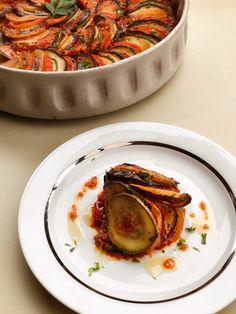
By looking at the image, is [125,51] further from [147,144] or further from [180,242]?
[180,242]

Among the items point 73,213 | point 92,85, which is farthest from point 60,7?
point 73,213

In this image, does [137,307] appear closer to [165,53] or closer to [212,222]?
[212,222]

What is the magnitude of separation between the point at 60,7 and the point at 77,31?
0.14 metres

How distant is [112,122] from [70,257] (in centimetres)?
56

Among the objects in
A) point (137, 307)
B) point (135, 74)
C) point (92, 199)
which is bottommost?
point (137, 307)

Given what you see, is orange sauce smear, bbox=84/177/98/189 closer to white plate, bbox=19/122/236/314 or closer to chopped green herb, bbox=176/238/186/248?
white plate, bbox=19/122/236/314

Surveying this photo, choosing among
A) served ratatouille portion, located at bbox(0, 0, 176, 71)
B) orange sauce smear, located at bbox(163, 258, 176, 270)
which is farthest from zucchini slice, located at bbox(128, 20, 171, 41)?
orange sauce smear, located at bbox(163, 258, 176, 270)

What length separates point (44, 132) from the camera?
179 centimetres

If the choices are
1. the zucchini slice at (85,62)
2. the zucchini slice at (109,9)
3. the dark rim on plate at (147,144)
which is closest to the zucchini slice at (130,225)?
the dark rim on plate at (147,144)

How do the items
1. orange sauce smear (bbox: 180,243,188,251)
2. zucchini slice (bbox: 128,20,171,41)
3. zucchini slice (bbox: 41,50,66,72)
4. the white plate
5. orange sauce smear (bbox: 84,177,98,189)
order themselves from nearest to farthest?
the white plate, orange sauce smear (bbox: 180,243,188,251), orange sauce smear (bbox: 84,177,98,189), zucchini slice (bbox: 41,50,66,72), zucchini slice (bbox: 128,20,171,41)

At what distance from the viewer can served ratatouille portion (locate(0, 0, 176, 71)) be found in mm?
1765

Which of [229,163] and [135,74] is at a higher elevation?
[135,74]

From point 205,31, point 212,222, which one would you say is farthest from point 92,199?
point 205,31

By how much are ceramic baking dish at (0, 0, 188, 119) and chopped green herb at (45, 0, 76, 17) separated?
1.42 feet
